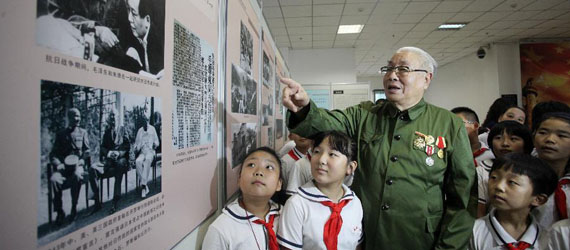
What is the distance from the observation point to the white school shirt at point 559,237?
128cm

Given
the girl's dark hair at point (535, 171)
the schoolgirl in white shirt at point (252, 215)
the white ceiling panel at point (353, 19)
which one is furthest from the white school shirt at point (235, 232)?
the white ceiling panel at point (353, 19)

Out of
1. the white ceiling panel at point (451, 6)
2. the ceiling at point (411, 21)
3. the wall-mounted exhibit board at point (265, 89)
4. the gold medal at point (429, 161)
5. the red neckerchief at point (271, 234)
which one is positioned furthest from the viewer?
the ceiling at point (411, 21)

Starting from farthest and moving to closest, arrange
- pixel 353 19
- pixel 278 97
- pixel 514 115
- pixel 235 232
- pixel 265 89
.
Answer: pixel 353 19 < pixel 278 97 < pixel 514 115 < pixel 265 89 < pixel 235 232

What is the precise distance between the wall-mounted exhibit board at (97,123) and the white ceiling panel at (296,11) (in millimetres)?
4377

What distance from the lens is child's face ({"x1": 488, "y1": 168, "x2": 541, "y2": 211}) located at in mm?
1379

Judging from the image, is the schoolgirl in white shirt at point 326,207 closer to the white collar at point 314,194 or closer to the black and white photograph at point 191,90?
the white collar at point 314,194

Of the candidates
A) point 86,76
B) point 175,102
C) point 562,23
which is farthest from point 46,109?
point 562,23

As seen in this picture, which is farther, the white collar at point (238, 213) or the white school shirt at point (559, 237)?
the white school shirt at point (559, 237)

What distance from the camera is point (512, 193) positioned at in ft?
4.54

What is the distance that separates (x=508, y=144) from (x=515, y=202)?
0.73m

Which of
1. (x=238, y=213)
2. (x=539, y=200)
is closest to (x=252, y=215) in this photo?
(x=238, y=213)

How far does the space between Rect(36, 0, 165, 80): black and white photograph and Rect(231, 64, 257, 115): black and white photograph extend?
643 millimetres

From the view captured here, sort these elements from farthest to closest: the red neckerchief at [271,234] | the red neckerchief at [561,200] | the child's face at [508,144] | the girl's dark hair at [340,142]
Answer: the child's face at [508,144]
the red neckerchief at [561,200]
the girl's dark hair at [340,142]
the red neckerchief at [271,234]

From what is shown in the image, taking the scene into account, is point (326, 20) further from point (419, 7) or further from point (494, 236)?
point (494, 236)
